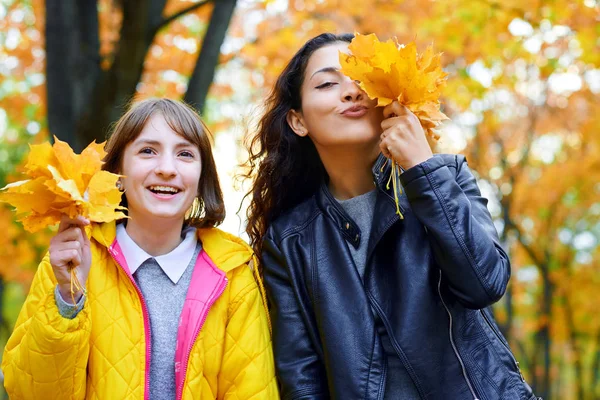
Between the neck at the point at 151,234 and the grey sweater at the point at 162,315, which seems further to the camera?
the neck at the point at 151,234

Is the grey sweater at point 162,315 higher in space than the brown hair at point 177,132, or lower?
lower

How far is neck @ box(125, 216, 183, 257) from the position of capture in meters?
2.91

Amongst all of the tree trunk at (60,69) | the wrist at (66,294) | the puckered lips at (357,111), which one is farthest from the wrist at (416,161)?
the tree trunk at (60,69)

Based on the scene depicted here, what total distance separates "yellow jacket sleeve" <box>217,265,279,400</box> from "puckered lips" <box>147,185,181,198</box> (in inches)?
19.8

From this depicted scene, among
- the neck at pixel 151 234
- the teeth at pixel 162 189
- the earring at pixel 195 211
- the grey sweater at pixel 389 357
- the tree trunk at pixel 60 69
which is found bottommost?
the grey sweater at pixel 389 357

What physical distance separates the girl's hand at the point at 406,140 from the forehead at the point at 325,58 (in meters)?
0.55

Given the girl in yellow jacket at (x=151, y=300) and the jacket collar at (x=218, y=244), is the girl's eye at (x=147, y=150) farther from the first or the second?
the jacket collar at (x=218, y=244)

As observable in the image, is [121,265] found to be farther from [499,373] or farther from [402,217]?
[499,373]

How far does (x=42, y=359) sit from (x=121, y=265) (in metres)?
0.51

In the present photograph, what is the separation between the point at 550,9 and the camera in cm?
588

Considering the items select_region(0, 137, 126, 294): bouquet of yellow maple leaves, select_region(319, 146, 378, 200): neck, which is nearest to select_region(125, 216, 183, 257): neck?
select_region(0, 137, 126, 294): bouquet of yellow maple leaves

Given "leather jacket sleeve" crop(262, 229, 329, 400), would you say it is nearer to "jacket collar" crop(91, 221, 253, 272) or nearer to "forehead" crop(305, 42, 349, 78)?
"jacket collar" crop(91, 221, 253, 272)

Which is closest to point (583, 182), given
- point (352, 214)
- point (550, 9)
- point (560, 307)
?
point (560, 307)

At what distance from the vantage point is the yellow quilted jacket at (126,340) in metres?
2.37
